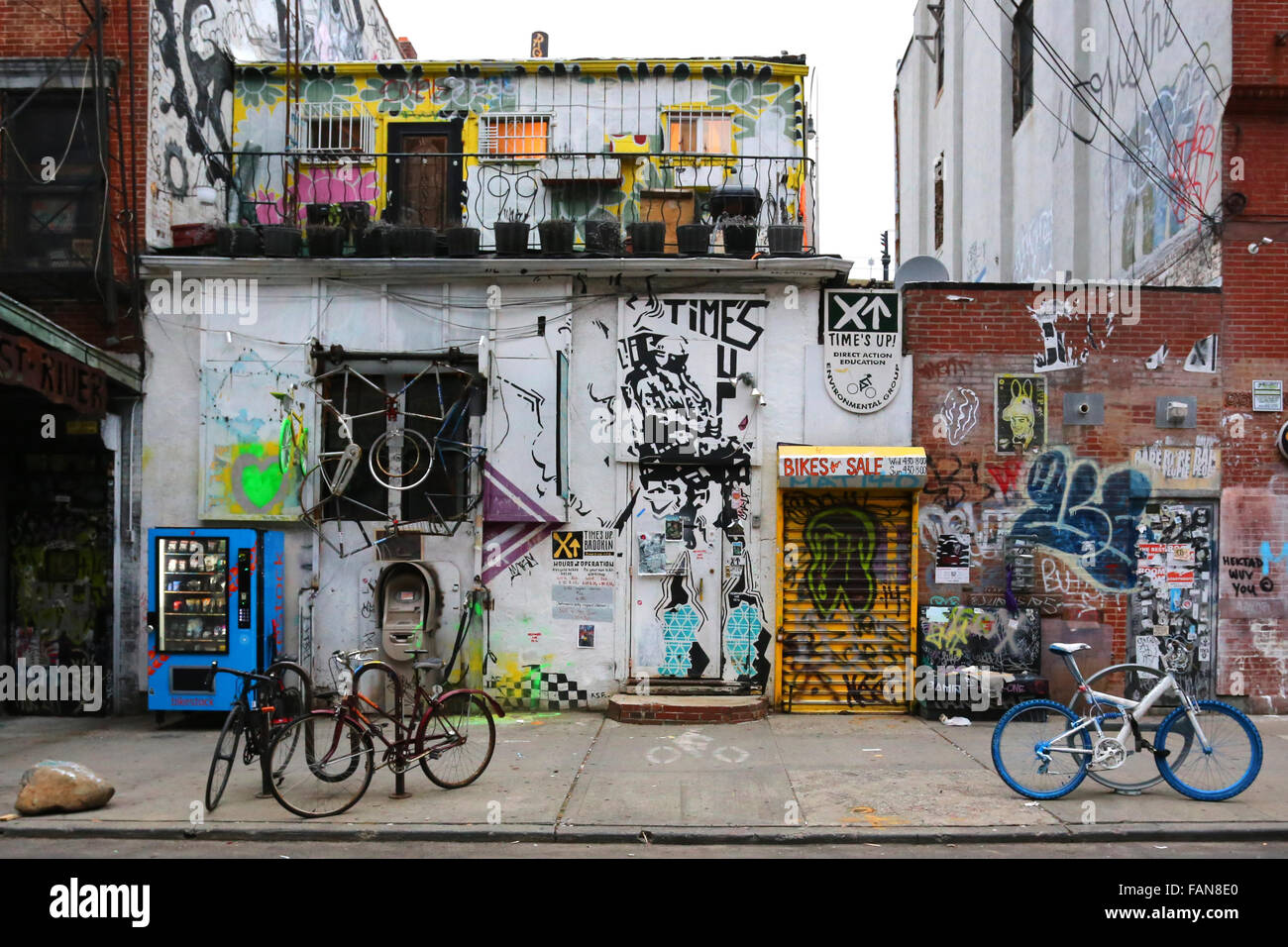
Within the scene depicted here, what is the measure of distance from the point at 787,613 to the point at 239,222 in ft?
26.5

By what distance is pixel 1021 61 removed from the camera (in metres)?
19.3

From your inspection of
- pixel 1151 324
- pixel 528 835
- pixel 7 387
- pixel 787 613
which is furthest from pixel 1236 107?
pixel 7 387

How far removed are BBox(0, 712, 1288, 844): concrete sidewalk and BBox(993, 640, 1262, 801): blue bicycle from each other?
169 mm

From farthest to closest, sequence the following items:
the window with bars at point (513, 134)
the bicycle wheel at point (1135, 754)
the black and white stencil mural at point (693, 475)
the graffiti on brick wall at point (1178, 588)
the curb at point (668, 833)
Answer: the window with bars at point (513, 134) < the black and white stencil mural at point (693, 475) < the graffiti on brick wall at point (1178, 588) < the bicycle wheel at point (1135, 754) < the curb at point (668, 833)

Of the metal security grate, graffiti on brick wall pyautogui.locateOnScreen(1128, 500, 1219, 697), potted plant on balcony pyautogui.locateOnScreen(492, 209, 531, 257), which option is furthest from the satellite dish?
potted plant on balcony pyautogui.locateOnScreen(492, 209, 531, 257)

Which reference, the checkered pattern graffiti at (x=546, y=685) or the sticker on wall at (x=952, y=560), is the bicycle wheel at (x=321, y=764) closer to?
the checkered pattern graffiti at (x=546, y=685)

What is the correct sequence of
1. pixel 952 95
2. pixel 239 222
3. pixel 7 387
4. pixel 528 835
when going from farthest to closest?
pixel 952 95, pixel 239 222, pixel 7 387, pixel 528 835

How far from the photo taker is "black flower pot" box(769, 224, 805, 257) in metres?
11.5

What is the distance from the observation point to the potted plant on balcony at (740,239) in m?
11.6

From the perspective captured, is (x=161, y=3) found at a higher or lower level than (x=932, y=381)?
higher

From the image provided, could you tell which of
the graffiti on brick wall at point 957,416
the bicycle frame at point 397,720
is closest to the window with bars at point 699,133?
the graffiti on brick wall at point 957,416

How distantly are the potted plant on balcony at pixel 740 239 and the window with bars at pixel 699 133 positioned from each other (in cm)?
205

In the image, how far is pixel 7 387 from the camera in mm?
10547
